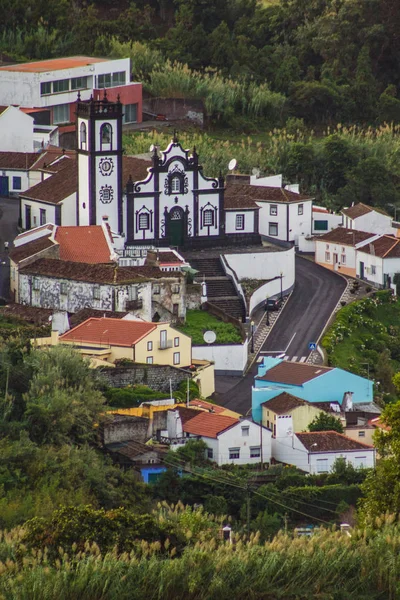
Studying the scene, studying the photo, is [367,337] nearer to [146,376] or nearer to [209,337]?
[209,337]

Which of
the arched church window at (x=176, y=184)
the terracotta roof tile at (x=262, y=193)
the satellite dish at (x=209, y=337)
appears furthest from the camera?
the terracotta roof tile at (x=262, y=193)

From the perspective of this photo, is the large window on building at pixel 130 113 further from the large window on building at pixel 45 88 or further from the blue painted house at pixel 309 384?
the blue painted house at pixel 309 384

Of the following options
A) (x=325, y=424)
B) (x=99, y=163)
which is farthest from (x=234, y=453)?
(x=99, y=163)

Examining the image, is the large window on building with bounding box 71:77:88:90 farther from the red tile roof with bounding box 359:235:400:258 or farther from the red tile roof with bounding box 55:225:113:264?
the red tile roof with bounding box 55:225:113:264

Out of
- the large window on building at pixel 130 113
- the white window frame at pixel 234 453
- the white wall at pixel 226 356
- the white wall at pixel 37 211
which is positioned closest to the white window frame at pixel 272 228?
the white wall at pixel 37 211

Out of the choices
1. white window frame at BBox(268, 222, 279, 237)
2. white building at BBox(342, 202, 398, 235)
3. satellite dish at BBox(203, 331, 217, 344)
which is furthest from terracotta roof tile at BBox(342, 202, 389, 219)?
satellite dish at BBox(203, 331, 217, 344)
